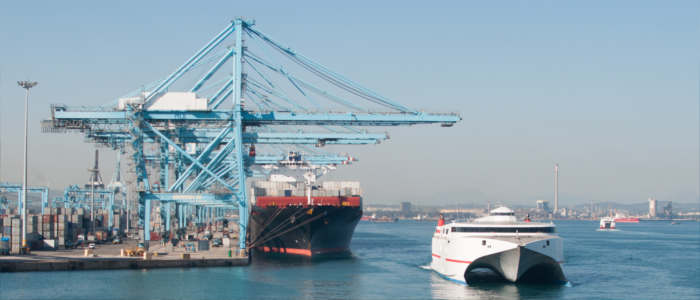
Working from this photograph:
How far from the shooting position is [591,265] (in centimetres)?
5025

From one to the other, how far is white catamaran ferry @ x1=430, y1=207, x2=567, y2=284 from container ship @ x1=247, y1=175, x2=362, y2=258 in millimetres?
15189

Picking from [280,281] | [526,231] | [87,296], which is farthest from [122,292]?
[526,231]

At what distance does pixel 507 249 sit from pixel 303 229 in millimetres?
19974

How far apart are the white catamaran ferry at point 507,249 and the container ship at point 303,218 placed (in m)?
15.2

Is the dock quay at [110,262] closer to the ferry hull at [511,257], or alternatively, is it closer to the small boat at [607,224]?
the ferry hull at [511,257]

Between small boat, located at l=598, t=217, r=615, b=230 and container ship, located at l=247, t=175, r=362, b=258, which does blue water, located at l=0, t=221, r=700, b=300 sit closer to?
container ship, located at l=247, t=175, r=362, b=258

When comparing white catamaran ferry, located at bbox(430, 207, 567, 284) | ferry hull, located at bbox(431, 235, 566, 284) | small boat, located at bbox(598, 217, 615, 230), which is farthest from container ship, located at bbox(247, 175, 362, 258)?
small boat, located at bbox(598, 217, 615, 230)

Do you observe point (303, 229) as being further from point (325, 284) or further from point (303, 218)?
point (325, 284)

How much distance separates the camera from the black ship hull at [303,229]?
2010 inches

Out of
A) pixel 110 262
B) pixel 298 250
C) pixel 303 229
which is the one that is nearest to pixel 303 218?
pixel 303 229

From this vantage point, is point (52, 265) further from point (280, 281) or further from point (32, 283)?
point (280, 281)

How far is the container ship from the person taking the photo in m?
51.4

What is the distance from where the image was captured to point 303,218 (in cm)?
5072

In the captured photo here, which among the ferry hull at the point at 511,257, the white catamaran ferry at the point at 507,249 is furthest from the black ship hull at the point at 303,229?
the ferry hull at the point at 511,257
